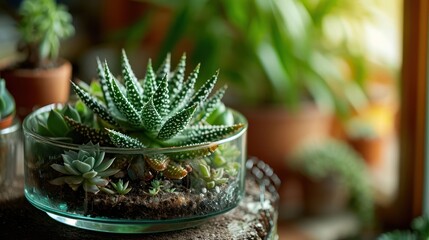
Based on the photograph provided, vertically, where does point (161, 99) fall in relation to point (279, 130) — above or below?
above

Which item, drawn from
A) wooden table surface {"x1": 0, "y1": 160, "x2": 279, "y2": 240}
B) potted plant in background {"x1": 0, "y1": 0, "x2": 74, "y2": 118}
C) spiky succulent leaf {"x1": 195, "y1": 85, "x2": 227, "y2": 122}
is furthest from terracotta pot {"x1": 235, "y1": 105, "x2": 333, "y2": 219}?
spiky succulent leaf {"x1": 195, "y1": 85, "x2": 227, "y2": 122}

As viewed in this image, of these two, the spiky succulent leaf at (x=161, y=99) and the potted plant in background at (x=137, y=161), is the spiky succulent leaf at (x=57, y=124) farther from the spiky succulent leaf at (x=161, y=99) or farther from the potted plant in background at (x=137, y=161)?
the spiky succulent leaf at (x=161, y=99)

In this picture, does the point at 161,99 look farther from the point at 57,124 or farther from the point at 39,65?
the point at 39,65

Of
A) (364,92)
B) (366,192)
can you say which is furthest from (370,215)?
(364,92)

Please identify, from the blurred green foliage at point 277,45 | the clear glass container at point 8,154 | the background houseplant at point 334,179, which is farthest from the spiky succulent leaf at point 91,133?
the background houseplant at point 334,179

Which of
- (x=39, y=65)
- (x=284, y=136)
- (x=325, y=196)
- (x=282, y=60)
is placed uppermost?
(x=39, y=65)

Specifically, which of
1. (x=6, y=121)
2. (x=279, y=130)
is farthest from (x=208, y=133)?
(x=279, y=130)
